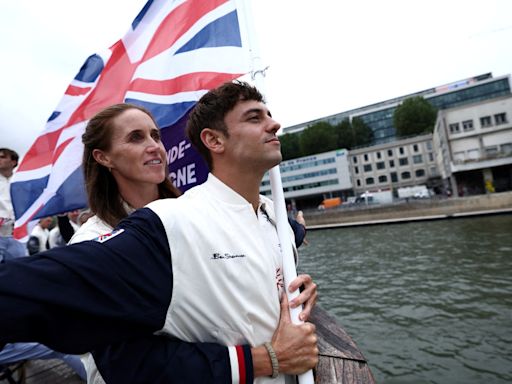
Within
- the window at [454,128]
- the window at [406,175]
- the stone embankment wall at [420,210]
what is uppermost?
the window at [454,128]

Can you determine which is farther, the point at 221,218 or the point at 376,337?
the point at 376,337

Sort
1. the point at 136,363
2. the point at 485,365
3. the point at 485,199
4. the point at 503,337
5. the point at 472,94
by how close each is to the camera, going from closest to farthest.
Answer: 1. the point at 136,363
2. the point at 485,365
3. the point at 503,337
4. the point at 485,199
5. the point at 472,94

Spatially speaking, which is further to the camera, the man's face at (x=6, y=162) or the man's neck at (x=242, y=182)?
the man's face at (x=6, y=162)

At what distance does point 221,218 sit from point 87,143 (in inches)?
45.8

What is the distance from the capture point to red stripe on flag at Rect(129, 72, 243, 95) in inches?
88.7

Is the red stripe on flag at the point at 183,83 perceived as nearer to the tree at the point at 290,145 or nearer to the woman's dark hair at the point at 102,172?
the woman's dark hair at the point at 102,172

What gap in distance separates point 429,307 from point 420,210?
83.4 ft

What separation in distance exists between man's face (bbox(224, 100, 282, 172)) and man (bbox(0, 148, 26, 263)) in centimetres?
334

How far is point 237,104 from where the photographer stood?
1.68 m

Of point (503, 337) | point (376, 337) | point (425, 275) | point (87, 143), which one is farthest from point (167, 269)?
point (425, 275)

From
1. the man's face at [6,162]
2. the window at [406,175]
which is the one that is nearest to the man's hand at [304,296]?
the man's face at [6,162]

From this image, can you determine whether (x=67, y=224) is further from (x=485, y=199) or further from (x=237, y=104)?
(x=485, y=199)

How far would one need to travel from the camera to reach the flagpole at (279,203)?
4.39ft

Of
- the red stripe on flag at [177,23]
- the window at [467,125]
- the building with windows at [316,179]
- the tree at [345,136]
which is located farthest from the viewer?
the tree at [345,136]
